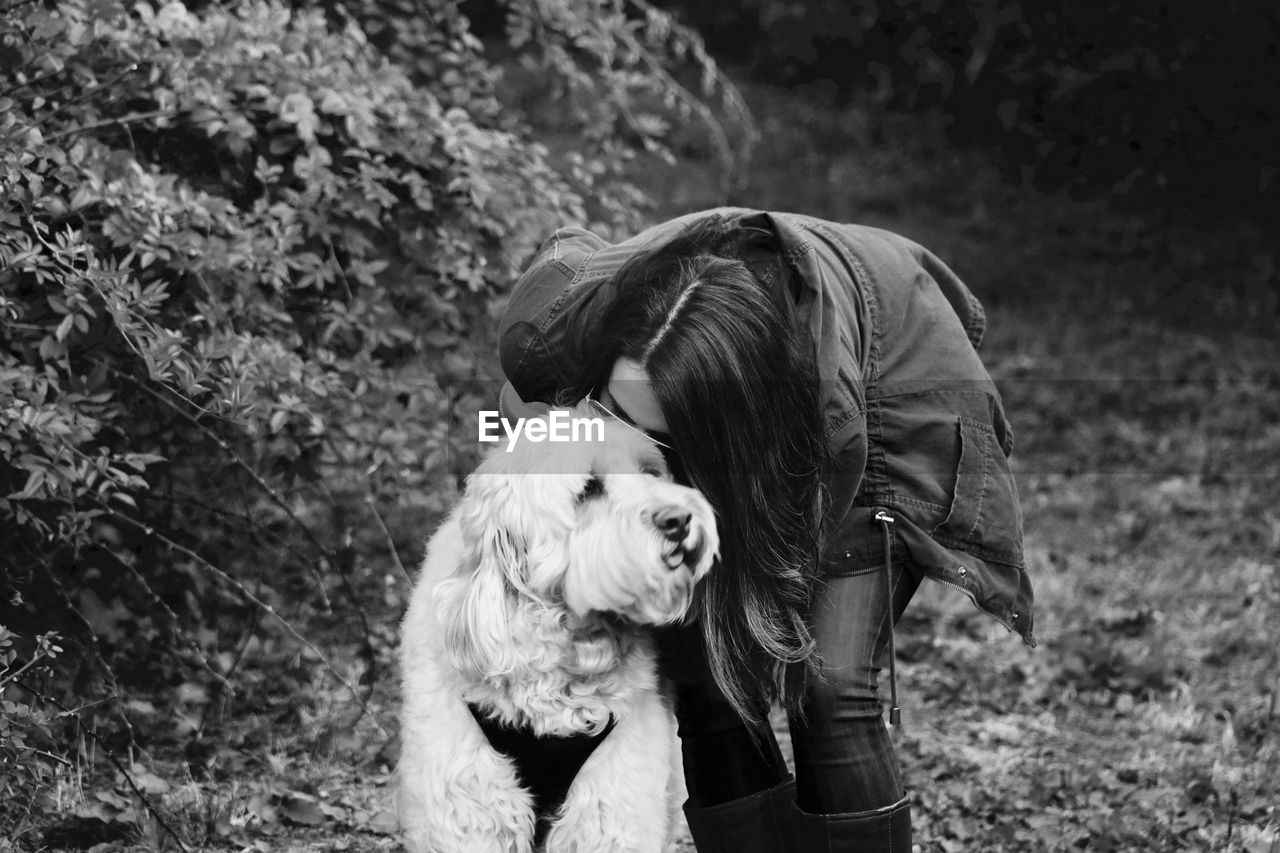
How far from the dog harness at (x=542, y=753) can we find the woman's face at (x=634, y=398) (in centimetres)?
55

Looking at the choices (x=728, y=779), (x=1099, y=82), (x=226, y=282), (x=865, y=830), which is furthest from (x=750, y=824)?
(x=1099, y=82)

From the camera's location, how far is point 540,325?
283 cm

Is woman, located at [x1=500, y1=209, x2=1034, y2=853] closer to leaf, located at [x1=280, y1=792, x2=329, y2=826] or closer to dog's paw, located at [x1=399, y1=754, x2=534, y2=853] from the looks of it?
dog's paw, located at [x1=399, y1=754, x2=534, y2=853]

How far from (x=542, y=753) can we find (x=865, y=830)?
62cm

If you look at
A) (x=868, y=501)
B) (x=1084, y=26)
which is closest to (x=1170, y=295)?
(x=1084, y=26)

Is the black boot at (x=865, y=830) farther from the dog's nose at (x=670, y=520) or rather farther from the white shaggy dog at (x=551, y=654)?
the dog's nose at (x=670, y=520)

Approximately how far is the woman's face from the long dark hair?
2cm

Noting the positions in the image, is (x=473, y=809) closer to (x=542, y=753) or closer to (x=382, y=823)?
(x=542, y=753)

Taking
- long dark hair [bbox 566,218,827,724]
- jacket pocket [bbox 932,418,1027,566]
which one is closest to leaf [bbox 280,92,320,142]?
long dark hair [bbox 566,218,827,724]

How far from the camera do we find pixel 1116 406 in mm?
8172

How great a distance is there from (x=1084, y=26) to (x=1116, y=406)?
2.95 m

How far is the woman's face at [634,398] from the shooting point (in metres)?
2.59

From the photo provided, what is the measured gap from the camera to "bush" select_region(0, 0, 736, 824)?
10.4 ft

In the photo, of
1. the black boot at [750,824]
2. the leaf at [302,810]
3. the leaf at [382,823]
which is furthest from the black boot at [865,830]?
the leaf at [302,810]
